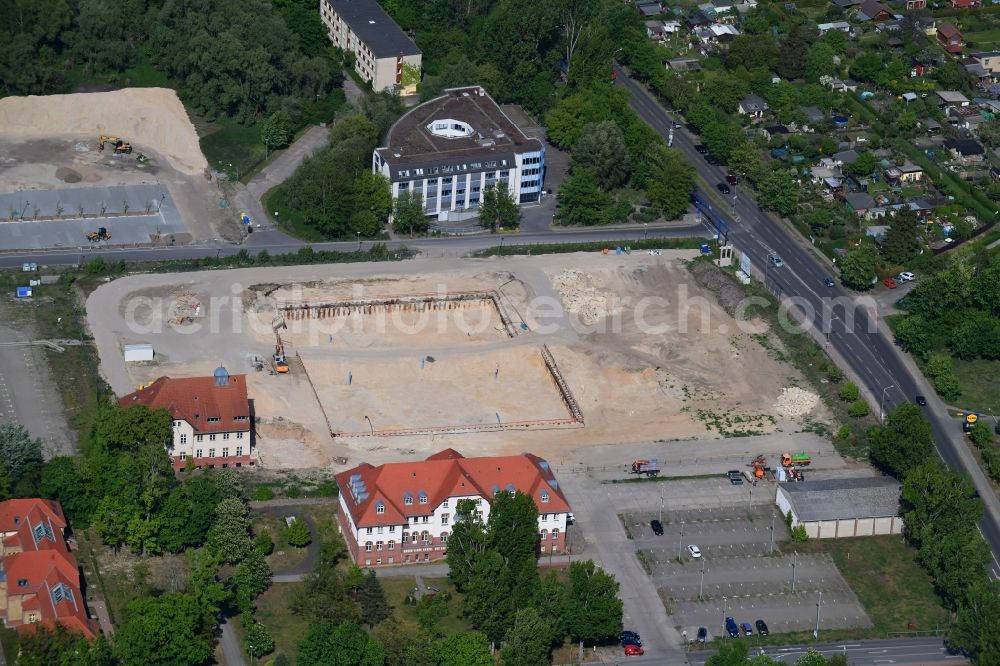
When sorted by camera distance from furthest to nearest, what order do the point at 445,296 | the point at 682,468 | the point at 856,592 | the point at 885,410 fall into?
the point at 445,296 → the point at 885,410 → the point at 682,468 → the point at 856,592

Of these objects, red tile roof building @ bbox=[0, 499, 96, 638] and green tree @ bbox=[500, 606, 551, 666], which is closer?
red tile roof building @ bbox=[0, 499, 96, 638]

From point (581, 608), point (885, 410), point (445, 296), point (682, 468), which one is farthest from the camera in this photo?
point (445, 296)

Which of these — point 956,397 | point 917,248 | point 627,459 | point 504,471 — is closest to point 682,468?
point 627,459

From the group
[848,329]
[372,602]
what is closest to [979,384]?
[848,329]

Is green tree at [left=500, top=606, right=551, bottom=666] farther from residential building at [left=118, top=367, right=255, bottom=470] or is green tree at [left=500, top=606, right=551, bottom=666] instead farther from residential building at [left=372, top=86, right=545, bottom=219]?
residential building at [left=372, top=86, right=545, bottom=219]

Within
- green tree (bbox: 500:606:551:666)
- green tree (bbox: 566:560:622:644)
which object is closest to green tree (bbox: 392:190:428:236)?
green tree (bbox: 566:560:622:644)

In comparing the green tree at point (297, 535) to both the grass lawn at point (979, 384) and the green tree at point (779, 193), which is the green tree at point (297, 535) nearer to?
the grass lawn at point (979, 384)

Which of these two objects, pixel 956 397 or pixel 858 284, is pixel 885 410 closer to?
pixel 956 397
